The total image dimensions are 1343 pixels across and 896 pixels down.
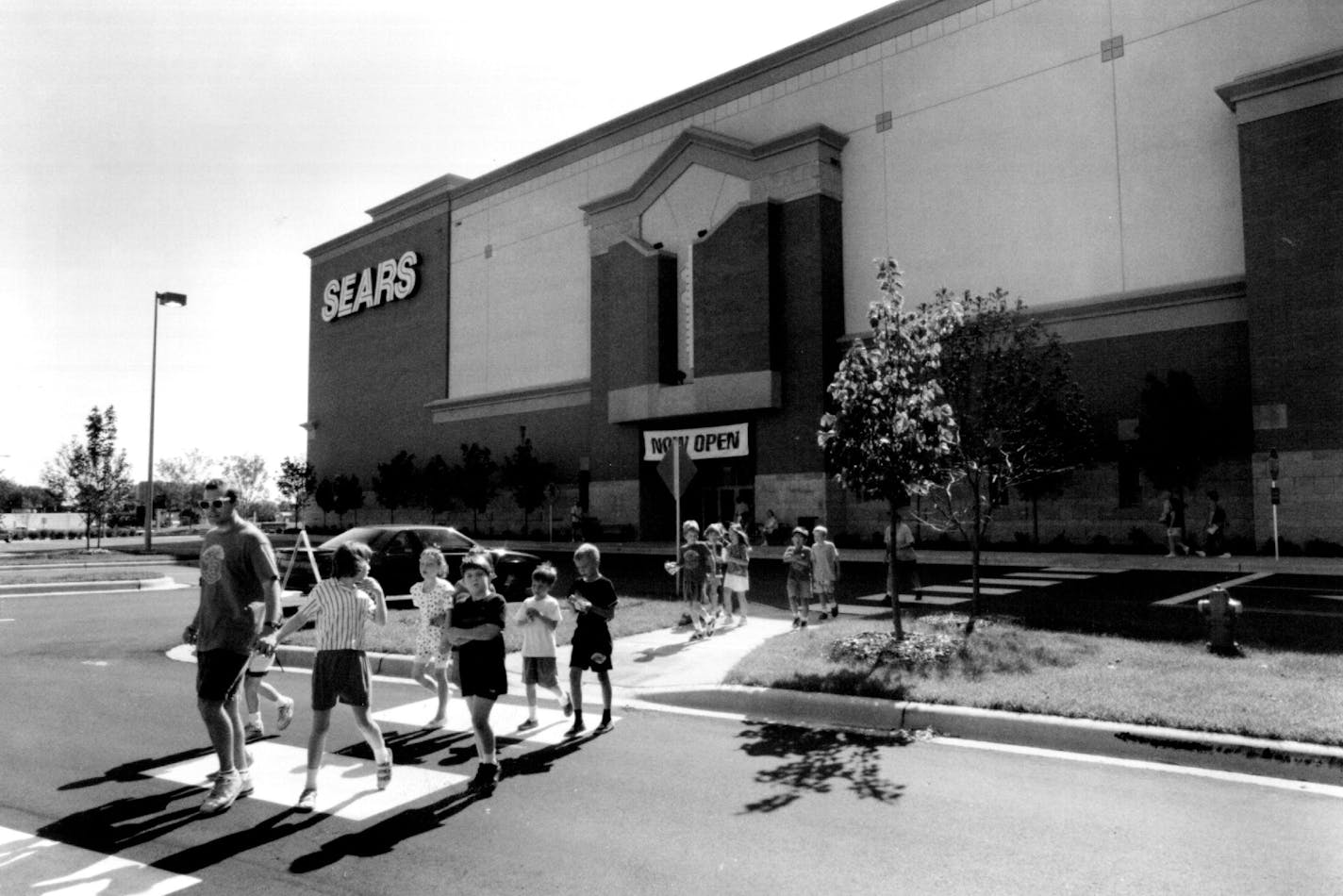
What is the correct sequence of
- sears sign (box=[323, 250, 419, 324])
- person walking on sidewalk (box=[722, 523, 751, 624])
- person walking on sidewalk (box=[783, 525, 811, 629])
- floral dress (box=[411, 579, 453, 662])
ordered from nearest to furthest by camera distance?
floral dress (box=[411, 579, 453, 662]) < person walking on sidewalk (box=[783, 525, 811, 629]) < person walking on sidewalk (box=[722, 523, 751, 624]) < sears sign (box=[323, 250, 419, 324])

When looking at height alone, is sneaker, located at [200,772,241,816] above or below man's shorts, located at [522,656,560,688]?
below

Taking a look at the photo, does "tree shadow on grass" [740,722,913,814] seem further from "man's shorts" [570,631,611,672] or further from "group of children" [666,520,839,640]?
"group of children" [666,520,839,640]

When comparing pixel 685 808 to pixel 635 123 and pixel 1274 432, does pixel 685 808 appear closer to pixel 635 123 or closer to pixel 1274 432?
pixel 1274 432

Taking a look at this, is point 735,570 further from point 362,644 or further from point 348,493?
point 348,493

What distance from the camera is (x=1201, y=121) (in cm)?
2325

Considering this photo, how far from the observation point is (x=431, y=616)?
24.8 ft

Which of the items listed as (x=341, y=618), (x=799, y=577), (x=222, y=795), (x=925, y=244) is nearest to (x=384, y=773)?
(x=222, y=795)

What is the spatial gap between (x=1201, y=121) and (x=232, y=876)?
26739mm

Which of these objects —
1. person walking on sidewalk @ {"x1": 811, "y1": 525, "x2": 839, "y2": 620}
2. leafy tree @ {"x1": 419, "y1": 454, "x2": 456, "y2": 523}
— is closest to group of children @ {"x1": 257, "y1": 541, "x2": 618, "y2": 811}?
person walking on sidewalk @ {"x1": 811, "y1": 525, "x2": 839, "y2": 620}

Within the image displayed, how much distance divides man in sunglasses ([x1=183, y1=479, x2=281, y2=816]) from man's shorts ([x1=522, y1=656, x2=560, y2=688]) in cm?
215

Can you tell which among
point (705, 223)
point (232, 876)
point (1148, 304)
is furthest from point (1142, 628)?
point (705, 223)

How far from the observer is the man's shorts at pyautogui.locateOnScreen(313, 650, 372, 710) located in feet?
17.6

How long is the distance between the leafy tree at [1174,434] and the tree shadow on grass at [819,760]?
18.4 metres

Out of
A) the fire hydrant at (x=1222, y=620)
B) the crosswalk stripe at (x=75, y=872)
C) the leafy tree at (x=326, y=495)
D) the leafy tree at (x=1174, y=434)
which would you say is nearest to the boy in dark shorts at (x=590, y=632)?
the crosswalk stripe at (x=75, y=872)
